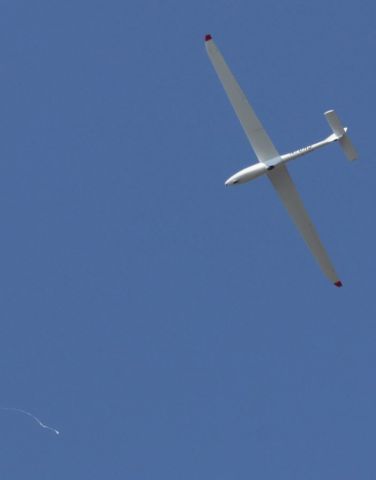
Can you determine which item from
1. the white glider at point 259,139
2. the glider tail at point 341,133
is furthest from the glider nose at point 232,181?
the glider tail at point 341,133

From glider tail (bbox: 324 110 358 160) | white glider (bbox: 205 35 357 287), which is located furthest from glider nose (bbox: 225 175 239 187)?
glider tail (bbox: 324 110 358 160)

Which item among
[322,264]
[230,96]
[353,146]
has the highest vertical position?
[230,96]

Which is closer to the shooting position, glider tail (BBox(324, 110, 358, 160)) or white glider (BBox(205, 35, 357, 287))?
white glider (BBox(205, 35, 357, 287))

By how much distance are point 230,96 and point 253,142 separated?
9.86 feet

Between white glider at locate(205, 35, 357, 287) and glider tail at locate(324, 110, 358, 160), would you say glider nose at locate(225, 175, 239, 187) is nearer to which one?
white glider at locate(205, 35, 357, 287)

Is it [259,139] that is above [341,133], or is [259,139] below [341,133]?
above

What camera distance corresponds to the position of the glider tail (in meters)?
70.0

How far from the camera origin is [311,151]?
7006cm

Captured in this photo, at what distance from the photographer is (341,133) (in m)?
70.5

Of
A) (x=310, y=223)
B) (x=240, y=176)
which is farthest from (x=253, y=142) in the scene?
(x=310, y=223)

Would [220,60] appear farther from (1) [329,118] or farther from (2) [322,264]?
(2) [322,264]

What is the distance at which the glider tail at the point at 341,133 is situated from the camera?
70000 mm

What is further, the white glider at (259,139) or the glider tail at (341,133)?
the glider tail at (341,133)

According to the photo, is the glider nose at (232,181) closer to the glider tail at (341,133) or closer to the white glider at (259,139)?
the white glider at (259,139)
